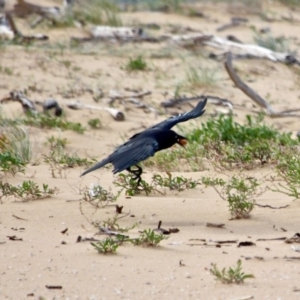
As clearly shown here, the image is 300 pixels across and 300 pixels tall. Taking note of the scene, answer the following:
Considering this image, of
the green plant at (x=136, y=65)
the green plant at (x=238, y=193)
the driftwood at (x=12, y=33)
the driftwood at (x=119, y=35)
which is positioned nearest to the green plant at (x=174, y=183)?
the green plant at (x=238, y=193)

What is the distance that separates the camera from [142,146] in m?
5.54

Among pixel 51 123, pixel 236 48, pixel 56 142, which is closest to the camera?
pixel 56 142

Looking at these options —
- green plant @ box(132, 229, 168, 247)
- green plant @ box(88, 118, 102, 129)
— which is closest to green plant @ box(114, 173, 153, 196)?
green plant @ box(132, 229, 168, 247)

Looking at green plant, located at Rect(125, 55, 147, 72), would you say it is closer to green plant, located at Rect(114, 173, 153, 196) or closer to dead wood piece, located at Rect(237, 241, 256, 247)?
green plant, located at Rect(114, 173, 153, 196)

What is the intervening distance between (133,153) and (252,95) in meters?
4.31

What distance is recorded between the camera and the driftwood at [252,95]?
9.20 m

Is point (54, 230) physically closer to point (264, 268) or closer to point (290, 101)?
point (264, 268)

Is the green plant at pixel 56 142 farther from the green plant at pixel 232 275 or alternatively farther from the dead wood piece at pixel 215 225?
the green plant at pixel 232 275

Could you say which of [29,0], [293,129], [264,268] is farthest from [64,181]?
[29,0]

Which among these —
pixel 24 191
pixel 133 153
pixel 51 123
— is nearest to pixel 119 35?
pixel 51 123

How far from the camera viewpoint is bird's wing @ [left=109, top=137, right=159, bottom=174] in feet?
17.4

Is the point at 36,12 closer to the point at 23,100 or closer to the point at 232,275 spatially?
the point at 23,100

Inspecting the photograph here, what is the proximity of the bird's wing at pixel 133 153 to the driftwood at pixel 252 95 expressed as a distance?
3.65m

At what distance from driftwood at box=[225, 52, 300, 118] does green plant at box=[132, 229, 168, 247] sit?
4628 millimetres
